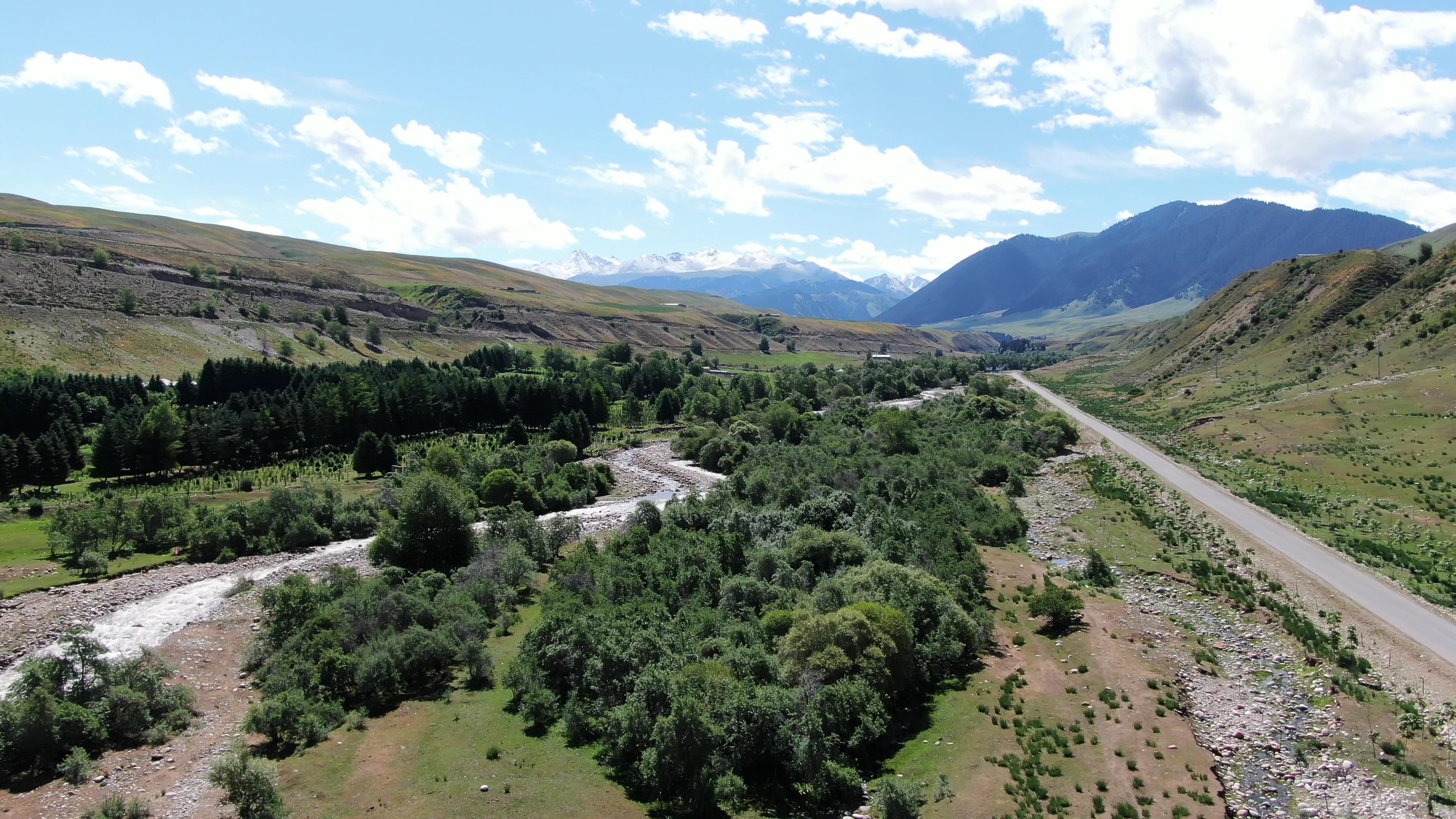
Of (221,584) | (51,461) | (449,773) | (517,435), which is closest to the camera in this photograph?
(449,773)

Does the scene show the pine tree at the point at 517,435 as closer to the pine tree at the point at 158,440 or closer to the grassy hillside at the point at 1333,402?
the pine tree at the point at 158,440

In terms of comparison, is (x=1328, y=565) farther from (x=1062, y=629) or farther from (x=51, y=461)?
(x=51, y=461)

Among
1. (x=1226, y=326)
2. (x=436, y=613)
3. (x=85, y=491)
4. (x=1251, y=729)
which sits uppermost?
(x=1226, y=326)

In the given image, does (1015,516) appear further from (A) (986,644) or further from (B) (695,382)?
(B) (695,382)

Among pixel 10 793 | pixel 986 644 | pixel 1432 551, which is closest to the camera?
pixel 10 793

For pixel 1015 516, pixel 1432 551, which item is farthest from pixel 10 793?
pixel 1432 551

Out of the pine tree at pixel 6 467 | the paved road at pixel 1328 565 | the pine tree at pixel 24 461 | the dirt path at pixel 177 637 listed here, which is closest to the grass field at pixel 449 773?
the dirt path at pixel 177 637

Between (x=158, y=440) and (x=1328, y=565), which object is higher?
(x=1328, y=565)

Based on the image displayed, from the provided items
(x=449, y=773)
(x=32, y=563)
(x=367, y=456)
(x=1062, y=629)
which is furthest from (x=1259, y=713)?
Result: (x=367, y=456)
